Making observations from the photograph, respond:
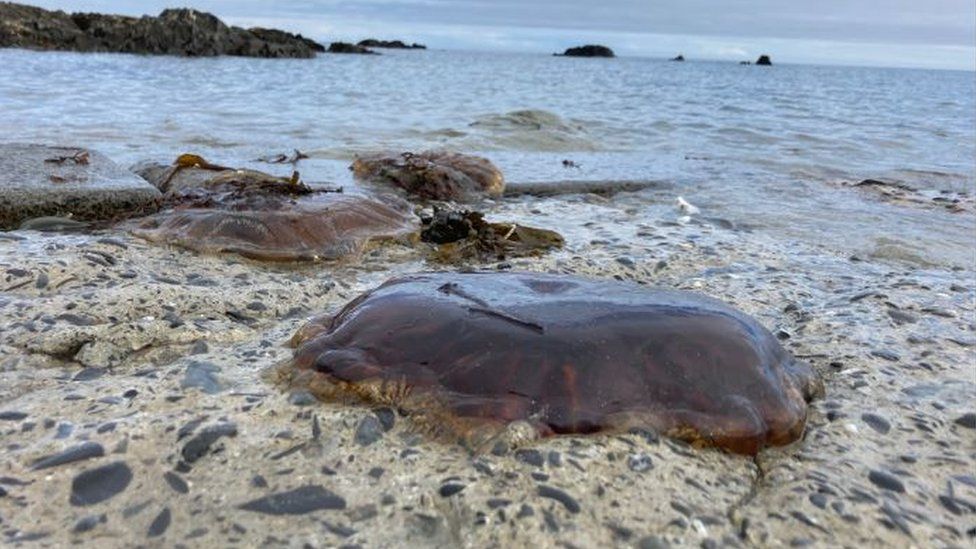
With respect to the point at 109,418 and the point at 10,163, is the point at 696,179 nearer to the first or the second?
the point at 10,163

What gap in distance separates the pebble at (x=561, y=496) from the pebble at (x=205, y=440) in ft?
2.36

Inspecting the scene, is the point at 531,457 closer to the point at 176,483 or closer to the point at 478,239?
the point at 176,483

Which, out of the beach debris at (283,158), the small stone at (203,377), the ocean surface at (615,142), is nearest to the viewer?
the small stone at (203,377)

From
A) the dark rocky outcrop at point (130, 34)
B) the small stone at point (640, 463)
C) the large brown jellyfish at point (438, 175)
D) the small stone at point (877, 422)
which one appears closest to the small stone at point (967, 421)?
the small stone at point (877, 422)

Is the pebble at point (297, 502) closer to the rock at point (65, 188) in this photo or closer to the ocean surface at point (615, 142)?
the rock at point (65, 188)

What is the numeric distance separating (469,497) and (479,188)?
4.53 meters

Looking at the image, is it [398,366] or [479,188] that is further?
[479,188]

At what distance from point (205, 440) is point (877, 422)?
1718 mm

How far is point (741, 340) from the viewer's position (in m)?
2.08

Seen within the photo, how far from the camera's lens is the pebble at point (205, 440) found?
1.74 metres

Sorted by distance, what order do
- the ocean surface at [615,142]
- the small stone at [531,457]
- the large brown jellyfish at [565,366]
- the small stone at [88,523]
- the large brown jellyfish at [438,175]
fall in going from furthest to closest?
the large brown jellyfish at [438,175]
the ocean surface at [615,142]
the large brown jellyfish at [565,366]
the small stone at [531,457]
the small stone at [88,523]

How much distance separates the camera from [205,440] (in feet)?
5.87

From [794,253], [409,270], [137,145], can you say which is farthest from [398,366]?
[137,145]

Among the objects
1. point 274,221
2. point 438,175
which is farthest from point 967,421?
point 438,175
